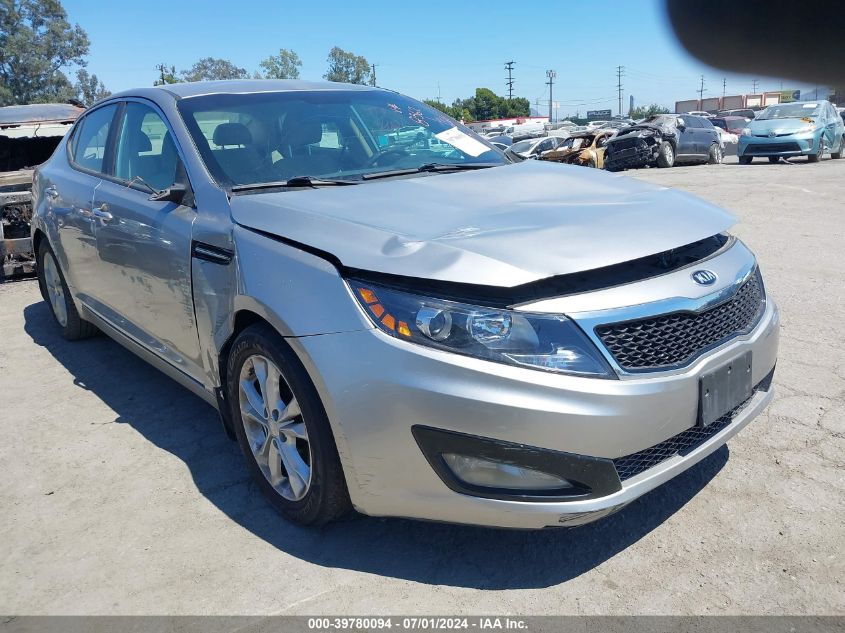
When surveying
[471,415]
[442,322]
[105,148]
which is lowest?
[471,415]

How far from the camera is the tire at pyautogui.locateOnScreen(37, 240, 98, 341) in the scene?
4.93 meters

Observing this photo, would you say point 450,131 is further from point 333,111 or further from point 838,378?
point 838,378

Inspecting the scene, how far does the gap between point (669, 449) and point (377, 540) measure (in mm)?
1092

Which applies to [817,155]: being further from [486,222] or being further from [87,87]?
[87,87]

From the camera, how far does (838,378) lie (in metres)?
3.82

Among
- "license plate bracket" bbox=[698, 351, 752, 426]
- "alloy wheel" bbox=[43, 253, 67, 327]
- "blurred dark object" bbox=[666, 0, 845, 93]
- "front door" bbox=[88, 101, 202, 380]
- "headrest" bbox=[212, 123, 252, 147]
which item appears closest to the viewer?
"blurred dark object" bbox=[666, 0, 845, 93]

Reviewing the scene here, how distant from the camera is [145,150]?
3.71 m

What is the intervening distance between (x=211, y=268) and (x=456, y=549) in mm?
1461

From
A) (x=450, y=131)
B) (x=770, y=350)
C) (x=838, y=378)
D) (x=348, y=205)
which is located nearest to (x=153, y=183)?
(x=348, y=205)

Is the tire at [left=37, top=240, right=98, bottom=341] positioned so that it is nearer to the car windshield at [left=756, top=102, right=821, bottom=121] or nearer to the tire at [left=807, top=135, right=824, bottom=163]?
the car windshield at [left=756, top=102, right=821, bottom=121]

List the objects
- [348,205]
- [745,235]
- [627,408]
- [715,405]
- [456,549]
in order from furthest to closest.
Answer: [745,235] → [348,205] → [456,549] → [715,405] → [627,408]

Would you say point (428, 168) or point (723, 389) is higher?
point (428, 168)

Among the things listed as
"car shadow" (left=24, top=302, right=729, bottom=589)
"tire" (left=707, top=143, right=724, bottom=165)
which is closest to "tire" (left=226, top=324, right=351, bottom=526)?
"car shadow" (left=24, top=302, right=729, bottom=589)

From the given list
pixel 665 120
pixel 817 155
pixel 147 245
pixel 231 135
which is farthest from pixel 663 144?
pixel 147 245
